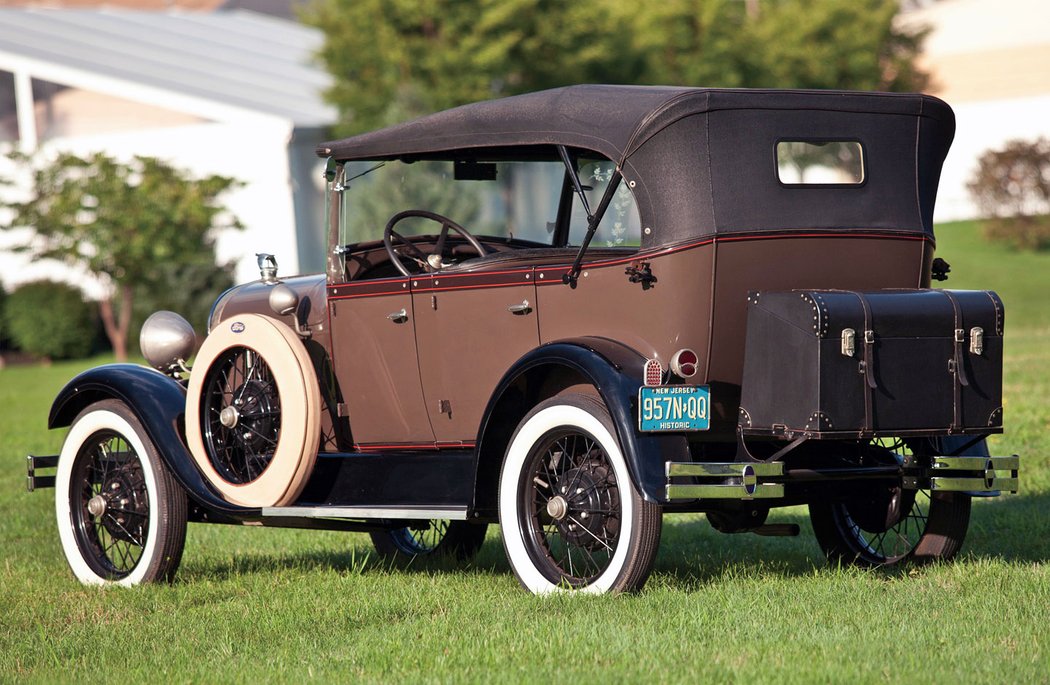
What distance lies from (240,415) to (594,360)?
1964 mm

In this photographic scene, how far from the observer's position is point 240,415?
6.75 metres

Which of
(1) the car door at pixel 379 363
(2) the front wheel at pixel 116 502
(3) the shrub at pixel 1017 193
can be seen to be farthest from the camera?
(3) the shrub at pixel 1017 193

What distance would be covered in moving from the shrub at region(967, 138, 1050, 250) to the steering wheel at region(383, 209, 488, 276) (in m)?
29.3

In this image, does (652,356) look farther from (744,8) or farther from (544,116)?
(744,8)

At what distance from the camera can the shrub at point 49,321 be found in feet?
86.4

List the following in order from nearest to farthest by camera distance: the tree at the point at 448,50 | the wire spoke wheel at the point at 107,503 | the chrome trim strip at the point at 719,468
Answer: the chrome trim strip at the point at 719,468
the wire spoke wheel at the point at 107,503
the tree at the point at 448,50

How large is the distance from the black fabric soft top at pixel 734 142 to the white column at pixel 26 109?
79.6 ft

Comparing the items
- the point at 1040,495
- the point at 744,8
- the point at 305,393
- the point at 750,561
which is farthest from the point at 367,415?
the point at 744,8

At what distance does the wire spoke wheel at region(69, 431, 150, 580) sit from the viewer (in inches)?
277

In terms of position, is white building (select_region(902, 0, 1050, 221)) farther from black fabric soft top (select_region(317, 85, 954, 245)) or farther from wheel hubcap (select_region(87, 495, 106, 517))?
wheel hubcap (select_region(87, 495, 106, 517))

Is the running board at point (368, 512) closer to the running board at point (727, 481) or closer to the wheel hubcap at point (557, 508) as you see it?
the wheel hubcap at point (557, 508)

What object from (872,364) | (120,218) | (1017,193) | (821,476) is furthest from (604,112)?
(1017,193)

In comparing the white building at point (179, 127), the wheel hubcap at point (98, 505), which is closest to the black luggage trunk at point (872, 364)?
the wheel hubcap at point (98, 505)

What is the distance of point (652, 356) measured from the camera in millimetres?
5602
